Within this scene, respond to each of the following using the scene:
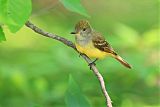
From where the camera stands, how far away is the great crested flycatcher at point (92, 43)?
5.07 m

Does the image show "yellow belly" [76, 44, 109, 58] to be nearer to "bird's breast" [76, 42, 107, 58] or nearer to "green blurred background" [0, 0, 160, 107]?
"bird's breast" [76, 42, 107, 58]

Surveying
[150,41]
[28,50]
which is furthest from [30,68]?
[28,50]

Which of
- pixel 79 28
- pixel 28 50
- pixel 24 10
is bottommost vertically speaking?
pixel 24 10

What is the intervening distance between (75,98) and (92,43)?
2398 mm

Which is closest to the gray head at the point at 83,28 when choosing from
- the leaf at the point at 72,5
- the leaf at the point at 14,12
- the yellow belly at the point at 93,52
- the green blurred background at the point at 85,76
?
the yellow belly at the point at 93,52

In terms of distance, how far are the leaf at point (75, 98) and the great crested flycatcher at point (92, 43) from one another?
6.29 ft

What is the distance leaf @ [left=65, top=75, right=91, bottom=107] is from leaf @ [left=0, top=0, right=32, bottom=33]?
53cm

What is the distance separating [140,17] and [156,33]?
369cm

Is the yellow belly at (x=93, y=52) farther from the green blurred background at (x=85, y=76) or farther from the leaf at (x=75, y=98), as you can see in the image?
the leaf at (x=75, y=98)

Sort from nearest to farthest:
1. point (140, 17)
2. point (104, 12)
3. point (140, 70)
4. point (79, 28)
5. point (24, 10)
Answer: point (24, 10), point (79, 28), point (140, 70), point (140, 17), point (104, 12)

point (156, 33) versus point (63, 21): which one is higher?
point (63, 21)

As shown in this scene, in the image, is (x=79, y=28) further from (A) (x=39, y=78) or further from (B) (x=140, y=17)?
(B) (x=140, y=17)

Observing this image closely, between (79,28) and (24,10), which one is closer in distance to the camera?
(24,10)

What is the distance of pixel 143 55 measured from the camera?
6.34 m
